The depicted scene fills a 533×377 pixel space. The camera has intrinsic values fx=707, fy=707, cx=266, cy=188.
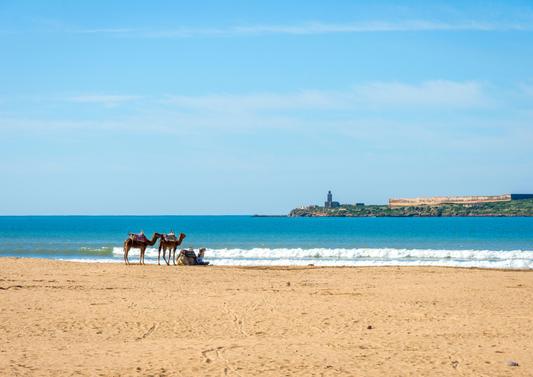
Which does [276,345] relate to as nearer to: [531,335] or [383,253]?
[531,335]

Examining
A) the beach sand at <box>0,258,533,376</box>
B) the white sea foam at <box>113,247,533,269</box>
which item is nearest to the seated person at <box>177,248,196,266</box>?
the beach sand at <box>0,258,533,376</box>

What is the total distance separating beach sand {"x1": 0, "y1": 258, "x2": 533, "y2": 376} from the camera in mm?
10641

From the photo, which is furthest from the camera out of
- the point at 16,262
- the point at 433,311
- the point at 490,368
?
the point at 16,262

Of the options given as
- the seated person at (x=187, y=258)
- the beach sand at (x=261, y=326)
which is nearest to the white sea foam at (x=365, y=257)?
the seated person at (x=187, y=258)

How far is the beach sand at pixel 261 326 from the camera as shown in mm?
10641

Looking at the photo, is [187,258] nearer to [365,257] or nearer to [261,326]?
[365,257]

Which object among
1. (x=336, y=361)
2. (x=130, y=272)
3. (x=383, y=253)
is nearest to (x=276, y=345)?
(x=336, y=361)

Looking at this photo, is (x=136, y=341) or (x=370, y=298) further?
(x=370, y=298)

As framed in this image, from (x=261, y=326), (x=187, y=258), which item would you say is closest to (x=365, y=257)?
(x=187, y=258)

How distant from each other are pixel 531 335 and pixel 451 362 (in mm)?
3185

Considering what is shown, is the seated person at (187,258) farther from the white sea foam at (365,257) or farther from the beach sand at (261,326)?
the white sea foam at (365,257)

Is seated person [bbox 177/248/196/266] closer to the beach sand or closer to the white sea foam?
the beach sand

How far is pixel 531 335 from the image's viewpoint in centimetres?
1335

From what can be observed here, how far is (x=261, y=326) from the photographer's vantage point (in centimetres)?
1404
